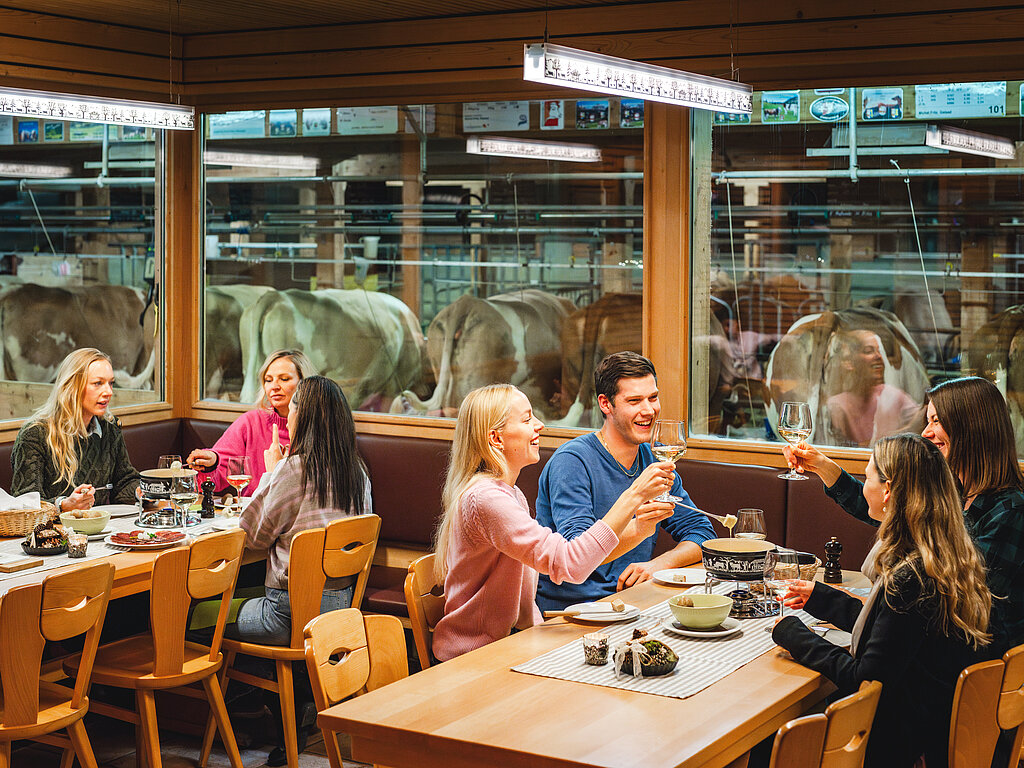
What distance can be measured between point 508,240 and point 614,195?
0.61 m

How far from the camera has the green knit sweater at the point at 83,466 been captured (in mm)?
4695

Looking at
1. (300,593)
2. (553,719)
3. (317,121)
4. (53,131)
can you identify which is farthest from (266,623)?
(53,131)

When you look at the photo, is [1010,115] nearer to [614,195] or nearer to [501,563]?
[614,195]

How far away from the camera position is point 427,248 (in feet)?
19.5

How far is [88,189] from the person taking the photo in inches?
240

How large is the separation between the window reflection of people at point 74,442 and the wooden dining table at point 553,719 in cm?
258

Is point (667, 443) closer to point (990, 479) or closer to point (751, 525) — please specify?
point (751, 525)

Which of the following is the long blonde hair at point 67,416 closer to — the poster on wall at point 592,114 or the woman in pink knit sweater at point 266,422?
the woman in pink knit sweater at point 266,422

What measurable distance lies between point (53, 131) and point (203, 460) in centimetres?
203

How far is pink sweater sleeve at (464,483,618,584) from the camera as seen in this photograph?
3.08 meters

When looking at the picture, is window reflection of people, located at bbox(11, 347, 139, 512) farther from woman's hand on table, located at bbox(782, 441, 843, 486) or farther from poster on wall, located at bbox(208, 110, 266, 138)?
woman's hand on table, located at bbox(782, 441, 843, 486)

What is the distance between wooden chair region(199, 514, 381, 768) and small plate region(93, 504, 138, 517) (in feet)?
2.60

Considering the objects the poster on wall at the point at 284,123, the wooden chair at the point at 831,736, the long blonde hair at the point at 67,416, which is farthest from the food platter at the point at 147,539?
the poster on wall at the point at 284,123

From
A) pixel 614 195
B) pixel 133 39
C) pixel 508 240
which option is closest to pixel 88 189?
pixel 133 39
